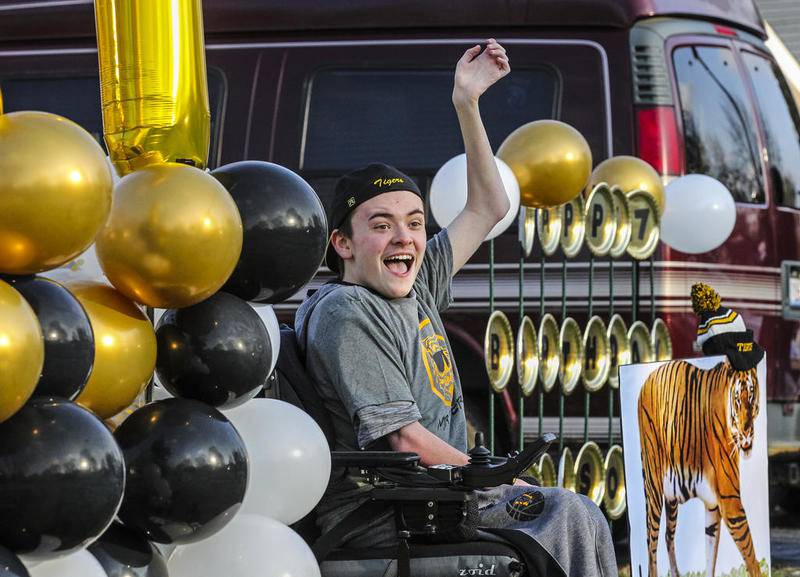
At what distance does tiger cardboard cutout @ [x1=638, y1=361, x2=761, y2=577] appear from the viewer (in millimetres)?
4121

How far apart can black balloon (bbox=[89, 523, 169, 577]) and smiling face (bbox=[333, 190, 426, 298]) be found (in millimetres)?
1297

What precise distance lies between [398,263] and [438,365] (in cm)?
27

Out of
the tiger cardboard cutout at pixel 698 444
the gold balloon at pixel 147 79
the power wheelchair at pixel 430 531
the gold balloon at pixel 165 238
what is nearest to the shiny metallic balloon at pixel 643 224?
the tiger cardboard cutout at pixel 698 444

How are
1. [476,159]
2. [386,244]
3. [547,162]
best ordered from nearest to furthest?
[386,244] → [476,159] → [547,162]

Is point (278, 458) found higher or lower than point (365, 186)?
lower

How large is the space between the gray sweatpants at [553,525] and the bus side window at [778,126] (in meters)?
3.63

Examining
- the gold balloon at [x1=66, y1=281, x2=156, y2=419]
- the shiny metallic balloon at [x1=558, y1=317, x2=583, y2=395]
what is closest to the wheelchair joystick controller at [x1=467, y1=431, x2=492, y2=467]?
the gold balloon at [x1=66, y1=281, x2=156, y2=419]

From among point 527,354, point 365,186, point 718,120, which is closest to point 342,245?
point 365,186

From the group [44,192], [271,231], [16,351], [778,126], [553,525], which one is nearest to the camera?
[16,351]

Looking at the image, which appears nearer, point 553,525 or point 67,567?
point 67,567

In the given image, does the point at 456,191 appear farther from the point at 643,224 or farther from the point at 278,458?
the point at 278,458

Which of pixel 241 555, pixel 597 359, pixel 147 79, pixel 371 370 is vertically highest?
pixel 147 79

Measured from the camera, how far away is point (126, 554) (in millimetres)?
2246

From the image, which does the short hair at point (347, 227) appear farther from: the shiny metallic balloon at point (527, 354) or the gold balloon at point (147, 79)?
the shiny metallic balloon at point (527, 354)
